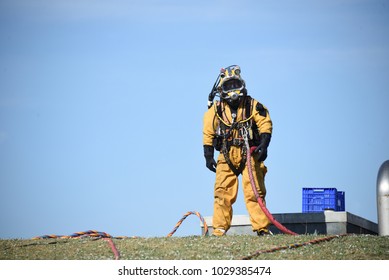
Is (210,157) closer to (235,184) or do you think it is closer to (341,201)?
(235,184)

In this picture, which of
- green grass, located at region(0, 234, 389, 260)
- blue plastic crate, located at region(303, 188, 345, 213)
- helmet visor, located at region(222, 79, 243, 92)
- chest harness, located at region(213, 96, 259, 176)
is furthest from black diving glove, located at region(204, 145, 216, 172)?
blue plastic crate, located at region(303, 188, 345, 213)

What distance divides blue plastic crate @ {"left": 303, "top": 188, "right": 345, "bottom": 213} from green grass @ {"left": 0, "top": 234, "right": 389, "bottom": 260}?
10.5 feet

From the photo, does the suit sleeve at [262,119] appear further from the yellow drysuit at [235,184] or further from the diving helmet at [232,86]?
the diving helmet at [232,86]

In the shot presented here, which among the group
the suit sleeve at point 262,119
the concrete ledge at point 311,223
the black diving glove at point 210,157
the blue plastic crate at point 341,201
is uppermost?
the suit sleeve at point 262,119

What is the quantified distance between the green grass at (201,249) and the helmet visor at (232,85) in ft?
7.53

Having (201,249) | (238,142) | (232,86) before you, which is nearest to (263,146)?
(238,142)

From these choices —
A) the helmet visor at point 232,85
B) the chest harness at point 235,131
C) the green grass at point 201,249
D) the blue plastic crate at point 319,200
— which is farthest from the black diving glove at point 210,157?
the blue plastic crate at point 319,200

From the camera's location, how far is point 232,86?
485 inches

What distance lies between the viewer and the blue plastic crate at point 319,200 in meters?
14.2

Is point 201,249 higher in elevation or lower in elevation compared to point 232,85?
lower

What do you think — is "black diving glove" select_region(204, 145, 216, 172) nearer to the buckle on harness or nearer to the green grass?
the buckle on harness

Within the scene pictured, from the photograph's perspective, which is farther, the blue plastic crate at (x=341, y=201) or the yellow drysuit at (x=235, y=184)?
the blue plastic crate at (x=341, y=201)

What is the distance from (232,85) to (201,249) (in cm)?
312
